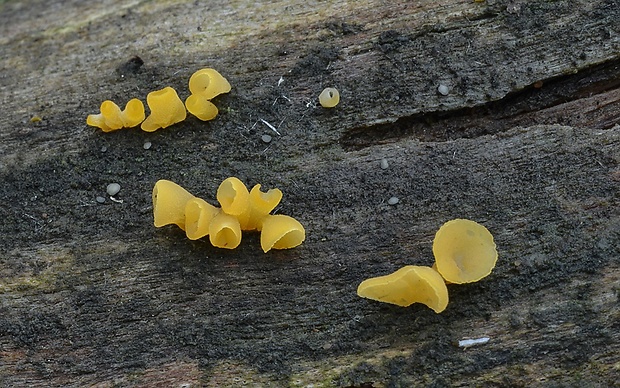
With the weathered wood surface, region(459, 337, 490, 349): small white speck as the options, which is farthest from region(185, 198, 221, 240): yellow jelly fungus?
region(459, 337, 490, 349): small white speck

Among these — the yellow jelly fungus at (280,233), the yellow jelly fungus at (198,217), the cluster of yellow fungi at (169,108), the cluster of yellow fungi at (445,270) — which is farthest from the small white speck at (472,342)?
the cluster of yellow fungi at (169,108)

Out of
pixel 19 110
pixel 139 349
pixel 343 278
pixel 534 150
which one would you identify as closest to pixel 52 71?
pixel 19 110

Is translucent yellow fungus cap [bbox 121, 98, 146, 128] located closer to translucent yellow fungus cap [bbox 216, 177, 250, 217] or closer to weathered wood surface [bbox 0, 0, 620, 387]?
weathered wood surface [bbox 0, 0, 620, 387]

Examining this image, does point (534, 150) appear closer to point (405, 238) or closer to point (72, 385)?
point (405, 238)

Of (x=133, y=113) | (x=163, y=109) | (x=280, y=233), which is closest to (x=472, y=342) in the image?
(x=280, y=233)

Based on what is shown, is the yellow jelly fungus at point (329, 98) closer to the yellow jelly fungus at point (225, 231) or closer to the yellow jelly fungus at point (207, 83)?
the yellow jelly fungus at point (207, 83)

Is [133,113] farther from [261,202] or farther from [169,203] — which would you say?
[261,202]
